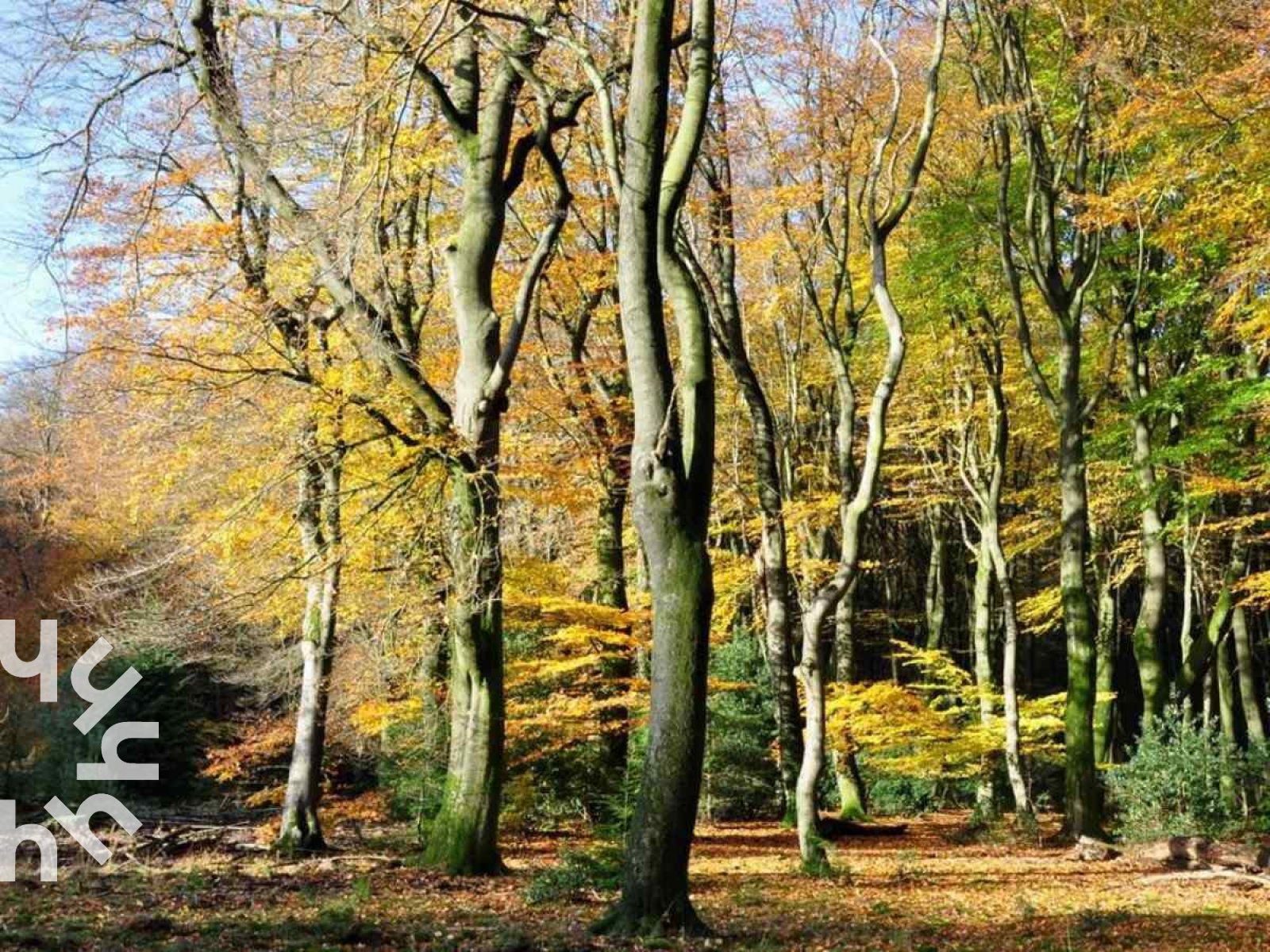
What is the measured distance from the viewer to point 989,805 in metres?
18.5

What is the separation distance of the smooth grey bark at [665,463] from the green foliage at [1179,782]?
9791mm

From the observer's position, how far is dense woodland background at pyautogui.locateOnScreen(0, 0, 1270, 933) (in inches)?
332

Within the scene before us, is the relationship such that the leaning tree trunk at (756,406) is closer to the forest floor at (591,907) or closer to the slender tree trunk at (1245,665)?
the forest floor at (591,907)

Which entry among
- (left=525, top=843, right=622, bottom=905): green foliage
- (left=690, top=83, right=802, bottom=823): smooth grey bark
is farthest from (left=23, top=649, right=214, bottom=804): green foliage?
(left=525, top=843, right=622, bottom=905): green foliage

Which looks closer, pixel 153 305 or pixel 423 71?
pixel 423 71

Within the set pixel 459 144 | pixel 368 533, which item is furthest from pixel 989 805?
pixel 459 144

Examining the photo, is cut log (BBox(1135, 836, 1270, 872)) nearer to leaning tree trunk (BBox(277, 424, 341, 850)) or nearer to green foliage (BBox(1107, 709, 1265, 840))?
green foliage (BBox(1107, 709, 1265, 840))

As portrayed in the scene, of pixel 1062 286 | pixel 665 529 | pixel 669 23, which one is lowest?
pixel 665 529

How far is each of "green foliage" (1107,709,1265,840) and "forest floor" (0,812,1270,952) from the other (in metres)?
1.68

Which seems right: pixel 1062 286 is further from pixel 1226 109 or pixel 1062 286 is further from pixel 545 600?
pixel 545 600

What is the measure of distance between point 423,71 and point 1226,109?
27.2 ft

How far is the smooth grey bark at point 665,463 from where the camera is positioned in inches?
231

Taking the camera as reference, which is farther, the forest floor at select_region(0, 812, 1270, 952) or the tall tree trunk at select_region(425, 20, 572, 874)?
the tall tree trunk at select_region(425, 20, 572, 874)

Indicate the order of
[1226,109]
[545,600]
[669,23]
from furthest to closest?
1. [545,600]
2. [1226,109]
3. [669,23]
